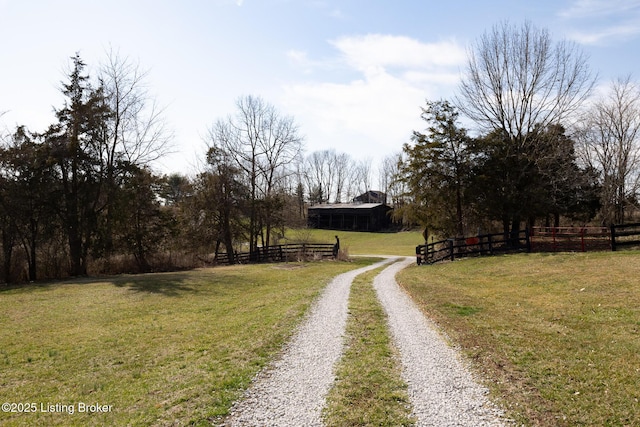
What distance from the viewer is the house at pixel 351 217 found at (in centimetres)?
7169

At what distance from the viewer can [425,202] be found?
92.8ft

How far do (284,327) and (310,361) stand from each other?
240 cm

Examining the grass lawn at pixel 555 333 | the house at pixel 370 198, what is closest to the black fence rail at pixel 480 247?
the grass lawn at pixel 555 333

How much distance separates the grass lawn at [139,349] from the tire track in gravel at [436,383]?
8.06 ft

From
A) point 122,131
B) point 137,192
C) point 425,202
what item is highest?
point 122,131

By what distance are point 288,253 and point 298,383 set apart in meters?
26.5

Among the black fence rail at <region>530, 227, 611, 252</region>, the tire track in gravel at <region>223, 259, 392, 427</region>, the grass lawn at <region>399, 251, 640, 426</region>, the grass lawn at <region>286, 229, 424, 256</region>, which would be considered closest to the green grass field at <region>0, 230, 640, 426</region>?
the grass lawn at <region>399, 251, 640, 426</region>

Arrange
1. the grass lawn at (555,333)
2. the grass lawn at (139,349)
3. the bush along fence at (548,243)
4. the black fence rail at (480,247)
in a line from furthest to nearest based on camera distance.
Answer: the black fence rail at (480,247) < the bush along fence at (548,243) < the grass lawn at (139,349) < the grass lawn at (555,333)

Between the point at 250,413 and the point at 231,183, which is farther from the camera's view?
the point at 231,183

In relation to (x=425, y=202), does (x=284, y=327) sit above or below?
below

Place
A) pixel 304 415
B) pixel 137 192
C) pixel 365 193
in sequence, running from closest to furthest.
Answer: pixel 304 415
pixel 137 192
pixel 365 193

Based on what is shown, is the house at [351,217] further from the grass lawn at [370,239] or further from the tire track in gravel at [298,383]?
the tire track in gravel at [298,383]

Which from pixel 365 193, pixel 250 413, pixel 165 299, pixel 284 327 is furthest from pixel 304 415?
pixel 365 193

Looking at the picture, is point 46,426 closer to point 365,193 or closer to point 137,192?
point 137,192
